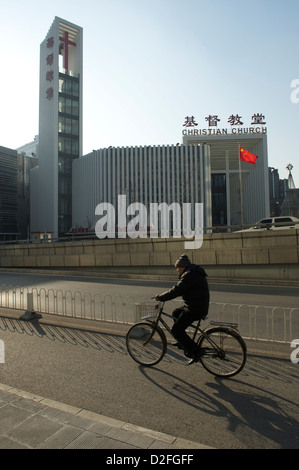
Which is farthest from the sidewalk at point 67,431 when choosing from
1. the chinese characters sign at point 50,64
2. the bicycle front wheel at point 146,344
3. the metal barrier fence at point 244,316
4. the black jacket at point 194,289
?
the chinese characters sign at point 50,64

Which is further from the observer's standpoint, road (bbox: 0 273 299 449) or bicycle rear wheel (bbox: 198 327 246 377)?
bicycle rear wheel (bbox: 198 327 246 377)

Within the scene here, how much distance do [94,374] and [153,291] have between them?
27.0 ft

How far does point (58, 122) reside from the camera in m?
67.4

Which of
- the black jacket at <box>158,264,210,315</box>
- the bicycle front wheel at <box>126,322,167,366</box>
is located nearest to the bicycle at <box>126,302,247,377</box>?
the bicycle front wheel at <box>126,322,167,366</box>

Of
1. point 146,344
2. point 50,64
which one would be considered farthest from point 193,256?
point 50,64

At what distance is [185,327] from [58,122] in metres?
70.1

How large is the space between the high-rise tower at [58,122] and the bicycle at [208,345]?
6484 cm

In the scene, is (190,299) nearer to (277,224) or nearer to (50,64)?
(277,224)

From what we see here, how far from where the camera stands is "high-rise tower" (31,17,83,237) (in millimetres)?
66812

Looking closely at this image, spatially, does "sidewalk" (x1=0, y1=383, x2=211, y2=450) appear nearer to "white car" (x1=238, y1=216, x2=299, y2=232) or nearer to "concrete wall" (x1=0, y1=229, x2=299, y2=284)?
"concrete wall" (x1=0, y1=229, x2=299, y2=284)

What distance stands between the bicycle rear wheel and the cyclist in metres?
0.17

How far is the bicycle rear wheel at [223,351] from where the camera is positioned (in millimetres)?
4676

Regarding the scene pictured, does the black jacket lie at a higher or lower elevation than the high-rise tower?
lower

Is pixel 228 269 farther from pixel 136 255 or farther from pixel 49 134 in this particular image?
pixel 49 134
